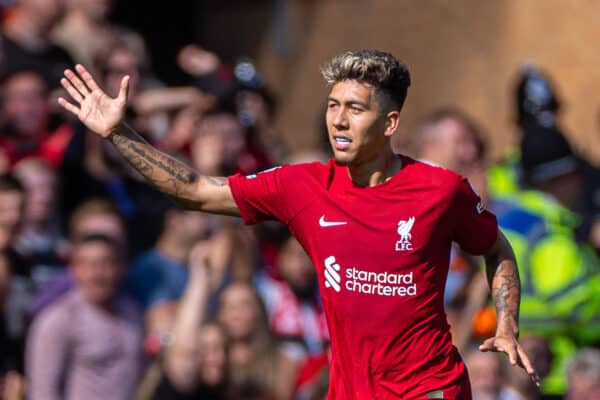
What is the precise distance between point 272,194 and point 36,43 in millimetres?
4966

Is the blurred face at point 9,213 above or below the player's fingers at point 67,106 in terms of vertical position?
below

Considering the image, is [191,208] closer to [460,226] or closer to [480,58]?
[460,226]

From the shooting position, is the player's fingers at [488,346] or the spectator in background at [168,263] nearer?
the player's fingers at [488,346]

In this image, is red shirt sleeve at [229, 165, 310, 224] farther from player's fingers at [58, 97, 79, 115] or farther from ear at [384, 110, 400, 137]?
player's fingers at [58, 97, 79, 115]

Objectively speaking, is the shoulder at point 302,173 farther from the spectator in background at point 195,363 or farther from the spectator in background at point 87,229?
the spectator in background at point 87,229

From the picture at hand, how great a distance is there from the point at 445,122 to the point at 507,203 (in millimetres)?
667

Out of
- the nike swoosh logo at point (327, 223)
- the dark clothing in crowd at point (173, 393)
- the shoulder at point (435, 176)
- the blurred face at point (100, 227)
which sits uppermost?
the shoulder at point (435, 176)

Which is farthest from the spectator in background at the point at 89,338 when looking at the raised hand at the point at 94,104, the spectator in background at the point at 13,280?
the raised hand at the point at 94,104

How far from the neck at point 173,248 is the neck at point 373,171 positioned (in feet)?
12.3

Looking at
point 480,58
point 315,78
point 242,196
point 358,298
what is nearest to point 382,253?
point 358,298

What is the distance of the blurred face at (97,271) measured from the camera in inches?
357

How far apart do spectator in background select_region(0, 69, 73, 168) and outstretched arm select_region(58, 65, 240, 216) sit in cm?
361

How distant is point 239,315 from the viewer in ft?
30.7

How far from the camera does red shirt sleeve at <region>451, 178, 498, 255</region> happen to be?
20.3 feet
